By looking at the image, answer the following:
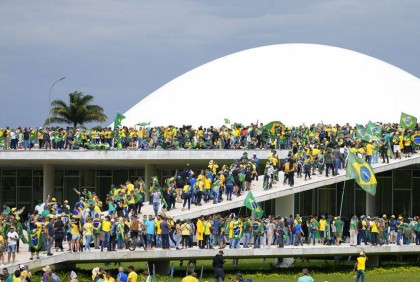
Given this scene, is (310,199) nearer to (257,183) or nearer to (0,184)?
(257,183)

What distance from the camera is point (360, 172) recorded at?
1433 inches

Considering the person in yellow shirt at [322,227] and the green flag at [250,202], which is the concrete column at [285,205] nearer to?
the person in yellow shirt at [322,227]

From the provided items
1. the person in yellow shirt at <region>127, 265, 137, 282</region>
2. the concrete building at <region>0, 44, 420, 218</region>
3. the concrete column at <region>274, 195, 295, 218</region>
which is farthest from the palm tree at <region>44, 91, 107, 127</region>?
the person in yellow shirt at <region>127, 265, 137, 282</region>

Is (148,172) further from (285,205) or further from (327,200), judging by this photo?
(285,205)

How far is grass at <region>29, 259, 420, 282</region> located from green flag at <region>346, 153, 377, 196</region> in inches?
116

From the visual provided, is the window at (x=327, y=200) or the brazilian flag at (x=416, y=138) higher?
the brazilian flag at (x=416, y=138)

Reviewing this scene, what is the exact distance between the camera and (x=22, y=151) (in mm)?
45875

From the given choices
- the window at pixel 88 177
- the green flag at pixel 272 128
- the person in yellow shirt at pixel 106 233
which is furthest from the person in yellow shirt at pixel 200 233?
the window at pixel 88 177

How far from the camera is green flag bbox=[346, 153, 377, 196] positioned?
36250mm

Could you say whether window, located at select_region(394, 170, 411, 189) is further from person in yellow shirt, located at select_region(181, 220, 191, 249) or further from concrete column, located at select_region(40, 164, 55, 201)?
person in yellow shirt, located at select_region(181, 220, 191, 249)

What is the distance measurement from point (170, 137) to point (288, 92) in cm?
1323

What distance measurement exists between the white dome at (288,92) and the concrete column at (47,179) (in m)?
8.42

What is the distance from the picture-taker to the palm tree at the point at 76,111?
72.8 metres

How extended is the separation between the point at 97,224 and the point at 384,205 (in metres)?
20.0
